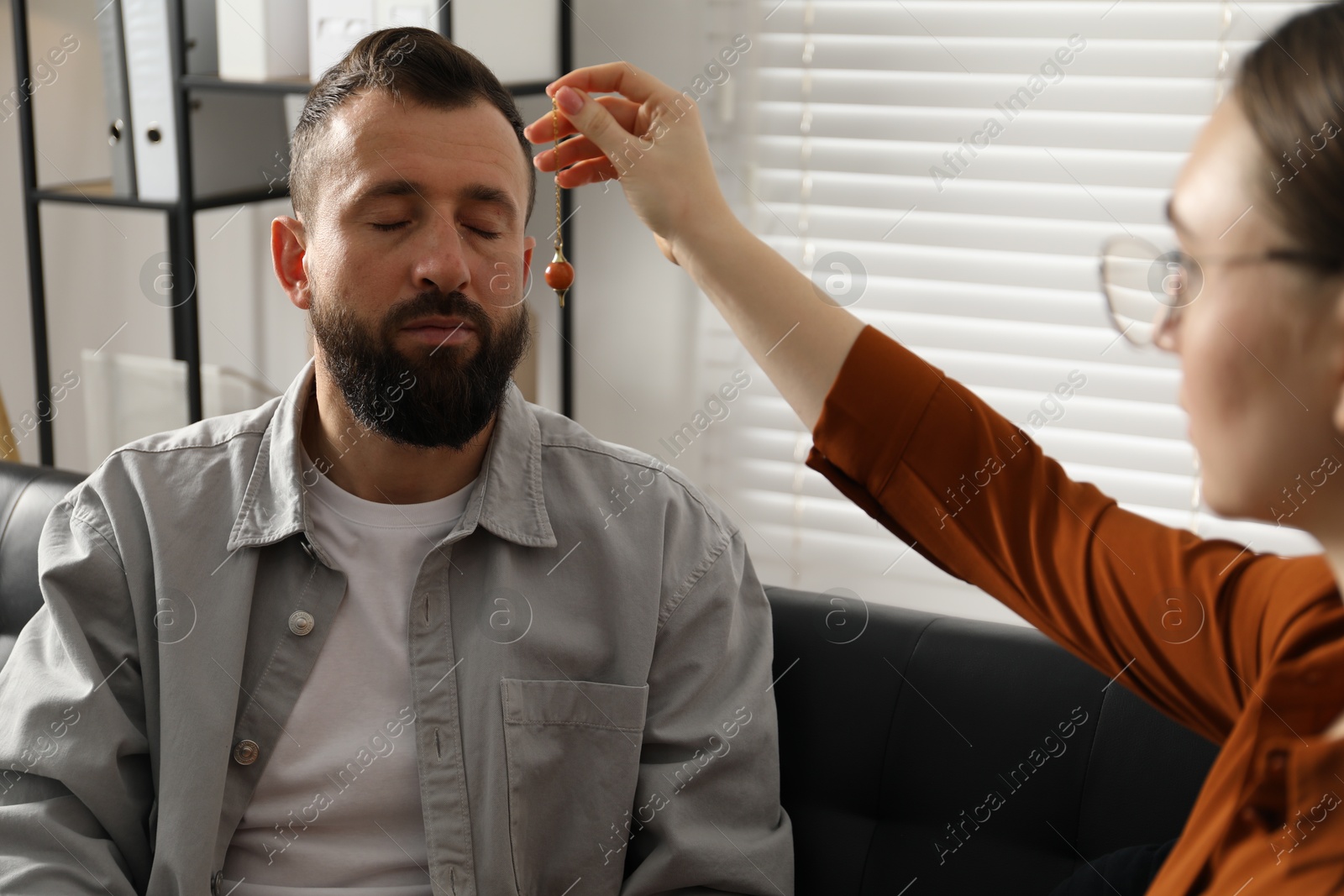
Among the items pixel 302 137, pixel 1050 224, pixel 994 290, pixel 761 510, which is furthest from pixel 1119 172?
pixel 302 137

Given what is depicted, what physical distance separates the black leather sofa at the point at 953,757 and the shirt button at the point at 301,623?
0.60m

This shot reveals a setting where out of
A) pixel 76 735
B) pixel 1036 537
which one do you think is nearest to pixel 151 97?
pixel 76 735

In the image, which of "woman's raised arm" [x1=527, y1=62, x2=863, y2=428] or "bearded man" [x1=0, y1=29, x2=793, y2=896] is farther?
"bearded man" [x1=0, y1=29, x2=793, y2=896]

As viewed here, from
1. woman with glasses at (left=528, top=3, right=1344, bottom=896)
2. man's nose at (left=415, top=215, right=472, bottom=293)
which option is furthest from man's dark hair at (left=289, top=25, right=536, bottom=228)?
woman with glasses at (left=528, top=3, right=1344, bottom=896)

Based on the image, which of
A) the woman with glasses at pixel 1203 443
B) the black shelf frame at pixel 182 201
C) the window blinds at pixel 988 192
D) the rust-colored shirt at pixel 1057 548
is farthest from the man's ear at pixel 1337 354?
the black shelf frame at pixel 182 201

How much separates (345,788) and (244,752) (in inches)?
4.8

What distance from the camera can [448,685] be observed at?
53.3 inches

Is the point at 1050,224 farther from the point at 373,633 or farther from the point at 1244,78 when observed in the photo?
the point at 1244,78

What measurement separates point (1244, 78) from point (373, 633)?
1111 millimetres

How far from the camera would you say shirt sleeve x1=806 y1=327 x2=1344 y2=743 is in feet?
2.48

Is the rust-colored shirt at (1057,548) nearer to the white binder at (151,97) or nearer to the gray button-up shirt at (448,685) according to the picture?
the gray button-up shirt at (448,685)

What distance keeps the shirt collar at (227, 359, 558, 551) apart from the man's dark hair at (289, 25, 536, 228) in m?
0.27

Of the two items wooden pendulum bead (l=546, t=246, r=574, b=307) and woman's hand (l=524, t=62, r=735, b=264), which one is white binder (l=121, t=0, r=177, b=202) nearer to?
wooden pendulum bead (l=546, t=246, r=574, b=307)

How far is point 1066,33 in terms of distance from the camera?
82.4 inches
